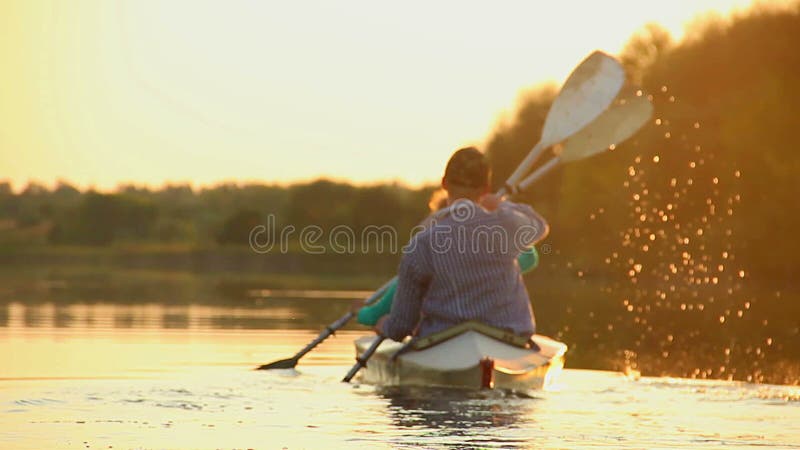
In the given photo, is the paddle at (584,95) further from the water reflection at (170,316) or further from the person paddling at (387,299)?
the water reflection at (170,316)

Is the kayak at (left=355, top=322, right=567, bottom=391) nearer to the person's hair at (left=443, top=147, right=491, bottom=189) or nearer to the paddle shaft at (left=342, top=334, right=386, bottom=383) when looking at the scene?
the paddle shaft at (left=342, top=334, right=386, bottom=383)

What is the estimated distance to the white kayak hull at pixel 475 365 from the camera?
9.99 m

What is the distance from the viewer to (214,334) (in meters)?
17.0

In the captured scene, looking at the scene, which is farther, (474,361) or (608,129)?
(608,129)

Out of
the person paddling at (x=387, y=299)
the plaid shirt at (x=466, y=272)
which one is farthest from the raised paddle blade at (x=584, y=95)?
the plaid shirt at (x=466, y=272)

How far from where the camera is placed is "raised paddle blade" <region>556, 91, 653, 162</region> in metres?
12.6

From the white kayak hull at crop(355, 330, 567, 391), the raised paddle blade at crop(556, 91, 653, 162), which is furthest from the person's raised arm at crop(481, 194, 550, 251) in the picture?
the raised paddle blade at crop(556, 91, 653, 162)

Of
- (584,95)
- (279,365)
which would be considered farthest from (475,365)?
(584,95)

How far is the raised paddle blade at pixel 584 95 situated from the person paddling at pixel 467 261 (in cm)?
233

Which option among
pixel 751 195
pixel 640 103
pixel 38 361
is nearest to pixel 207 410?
pixel 38 361

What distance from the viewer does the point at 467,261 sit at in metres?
10.1

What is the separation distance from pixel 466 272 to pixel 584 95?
2923 mm

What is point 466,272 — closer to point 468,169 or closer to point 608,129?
point 468,169

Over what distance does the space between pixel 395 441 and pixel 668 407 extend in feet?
7.94
